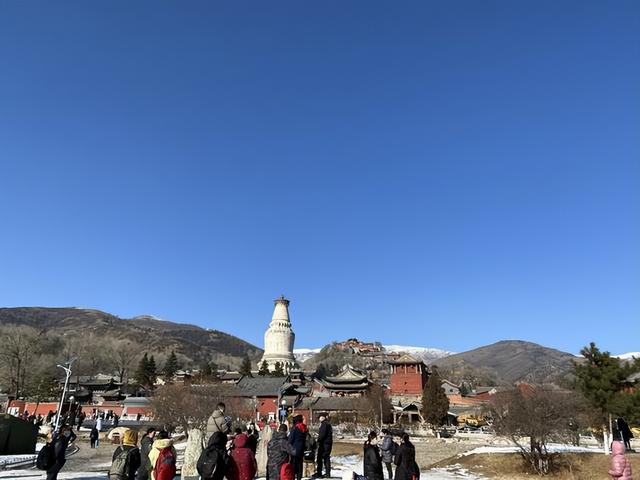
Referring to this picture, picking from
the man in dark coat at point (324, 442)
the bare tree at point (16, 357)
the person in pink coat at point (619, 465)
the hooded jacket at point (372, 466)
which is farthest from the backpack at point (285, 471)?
the bare tree at point (16, 357)

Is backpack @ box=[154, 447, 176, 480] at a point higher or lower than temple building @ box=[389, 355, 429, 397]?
lower

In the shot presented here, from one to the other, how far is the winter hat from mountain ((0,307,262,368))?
13884 centimetres

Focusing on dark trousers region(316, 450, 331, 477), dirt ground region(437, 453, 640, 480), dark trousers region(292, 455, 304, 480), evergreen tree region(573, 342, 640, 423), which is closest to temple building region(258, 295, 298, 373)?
evergreen tree region(573, 342, 640, 423)

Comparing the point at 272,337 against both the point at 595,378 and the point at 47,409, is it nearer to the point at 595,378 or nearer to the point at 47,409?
the point at 47,409

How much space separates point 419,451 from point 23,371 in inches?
1698

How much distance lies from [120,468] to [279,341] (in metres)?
79.3

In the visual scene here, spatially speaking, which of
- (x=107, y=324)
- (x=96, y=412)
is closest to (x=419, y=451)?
(x=96, y=412)

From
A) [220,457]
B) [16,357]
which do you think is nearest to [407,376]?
[16,357]

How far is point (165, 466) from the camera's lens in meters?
6.59

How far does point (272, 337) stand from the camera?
8506 centimetres

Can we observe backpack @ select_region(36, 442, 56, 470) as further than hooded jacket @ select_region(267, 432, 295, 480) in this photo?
Yes

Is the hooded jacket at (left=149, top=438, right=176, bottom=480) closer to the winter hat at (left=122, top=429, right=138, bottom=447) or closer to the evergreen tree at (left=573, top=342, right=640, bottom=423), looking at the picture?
the winter hat at (left=122, top=429, right=138, bottom=447)

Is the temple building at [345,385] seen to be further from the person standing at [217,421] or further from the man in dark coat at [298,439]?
the person standing at [217,421]

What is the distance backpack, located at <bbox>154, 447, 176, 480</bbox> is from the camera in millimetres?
6566
